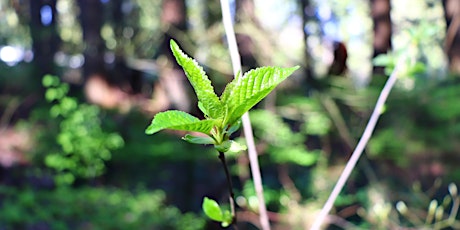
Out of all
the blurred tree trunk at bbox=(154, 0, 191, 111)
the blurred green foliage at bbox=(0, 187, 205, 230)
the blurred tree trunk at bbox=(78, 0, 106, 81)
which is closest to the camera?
the blurred green foliage at bbox=(0, 187, 205, 230)

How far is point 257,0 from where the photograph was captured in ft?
24.4

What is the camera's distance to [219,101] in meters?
0.59

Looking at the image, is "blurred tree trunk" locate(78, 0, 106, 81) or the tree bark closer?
"blurred tree trunk" locate(78, 0, 106, 81)

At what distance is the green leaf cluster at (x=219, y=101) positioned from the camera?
0.55 metres

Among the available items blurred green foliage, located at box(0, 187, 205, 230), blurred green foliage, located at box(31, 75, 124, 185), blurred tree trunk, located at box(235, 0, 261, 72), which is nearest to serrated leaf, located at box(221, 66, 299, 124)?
blurred green foliage, located at box(0, 187, 205, 230)

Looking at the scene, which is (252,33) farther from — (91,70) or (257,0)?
(91,70)

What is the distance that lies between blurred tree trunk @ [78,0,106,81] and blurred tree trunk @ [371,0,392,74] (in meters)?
3.83

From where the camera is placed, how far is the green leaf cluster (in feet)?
1.79

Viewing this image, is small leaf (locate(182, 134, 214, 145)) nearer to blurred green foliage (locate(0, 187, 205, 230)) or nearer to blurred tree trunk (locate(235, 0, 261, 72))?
blurred green foliage (locate(0, 187, 205, 230))

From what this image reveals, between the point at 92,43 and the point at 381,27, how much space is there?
13.5 ft

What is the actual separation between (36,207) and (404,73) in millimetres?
4154

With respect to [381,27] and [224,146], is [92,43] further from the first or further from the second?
[224,146]

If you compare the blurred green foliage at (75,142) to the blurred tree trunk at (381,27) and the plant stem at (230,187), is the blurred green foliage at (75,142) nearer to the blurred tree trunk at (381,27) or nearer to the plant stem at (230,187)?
the blurred tree trunk at (381,27)

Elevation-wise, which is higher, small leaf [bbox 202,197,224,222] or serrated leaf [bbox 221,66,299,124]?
serrated leaf [bbox 221,66,299,124]
